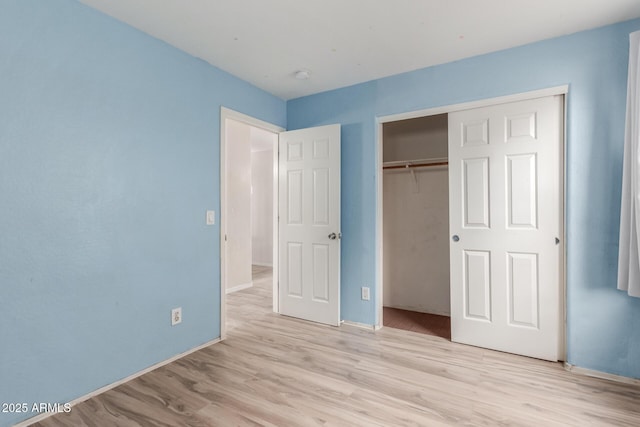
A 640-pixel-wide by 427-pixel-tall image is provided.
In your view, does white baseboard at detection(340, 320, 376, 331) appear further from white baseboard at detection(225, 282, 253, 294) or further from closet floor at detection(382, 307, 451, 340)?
white baseboard at detection(225, 282, 253, 294)

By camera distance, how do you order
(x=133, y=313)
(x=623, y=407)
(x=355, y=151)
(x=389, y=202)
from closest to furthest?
(x=623, y=407)
(x=133, y=313)
(x=355, y=151)
(x=389, y=202)

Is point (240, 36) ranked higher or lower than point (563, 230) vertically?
higher

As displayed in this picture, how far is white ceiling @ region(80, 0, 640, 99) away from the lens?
1.98 m

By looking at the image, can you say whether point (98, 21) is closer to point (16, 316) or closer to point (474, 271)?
point (16, 316)

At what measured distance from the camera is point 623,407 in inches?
73.0

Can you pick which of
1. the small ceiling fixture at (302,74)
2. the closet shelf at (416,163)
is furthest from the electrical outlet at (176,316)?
the closet shelf at (416,163)

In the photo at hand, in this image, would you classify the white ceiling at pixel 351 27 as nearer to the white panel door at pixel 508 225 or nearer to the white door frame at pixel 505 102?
the white door frame at pixel 505 102

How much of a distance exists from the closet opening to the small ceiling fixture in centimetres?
137

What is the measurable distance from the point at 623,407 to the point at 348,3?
2.94 metres

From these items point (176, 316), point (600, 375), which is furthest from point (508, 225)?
point (176, 316)

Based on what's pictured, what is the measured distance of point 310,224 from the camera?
11.0 ft

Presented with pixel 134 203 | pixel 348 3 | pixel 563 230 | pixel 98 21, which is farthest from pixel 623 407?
pixel 98 21

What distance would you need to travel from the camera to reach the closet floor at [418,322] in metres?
3.09

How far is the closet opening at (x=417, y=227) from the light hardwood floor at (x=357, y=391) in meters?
0.96
